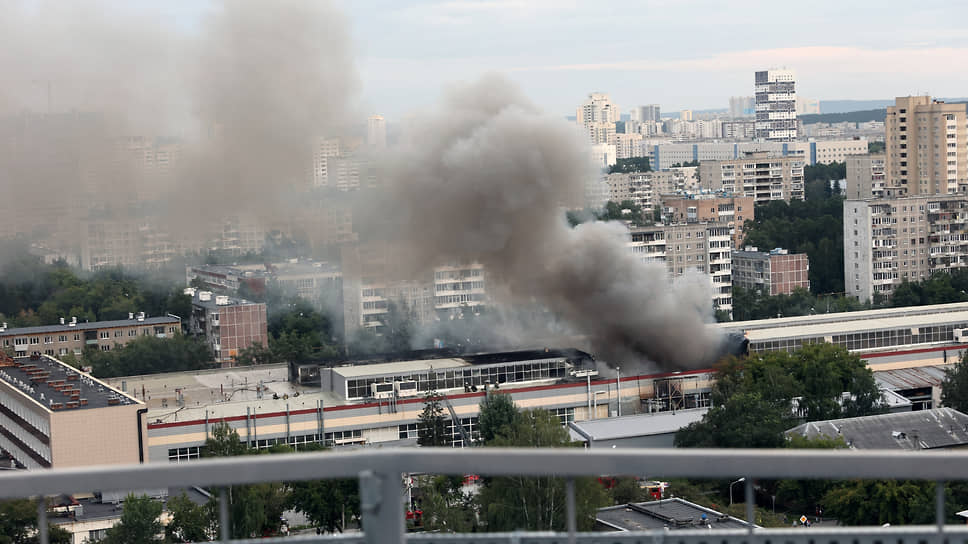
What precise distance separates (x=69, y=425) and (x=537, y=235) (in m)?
8.27

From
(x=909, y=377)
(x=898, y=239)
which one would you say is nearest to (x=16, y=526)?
(x=909, y=377)

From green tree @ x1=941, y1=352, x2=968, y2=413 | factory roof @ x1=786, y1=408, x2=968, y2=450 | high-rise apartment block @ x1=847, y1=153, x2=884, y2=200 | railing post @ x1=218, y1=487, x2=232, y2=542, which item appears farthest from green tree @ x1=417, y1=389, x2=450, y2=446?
high-rise apartment block @ x1=847, y1=153, x2=884, y2=200

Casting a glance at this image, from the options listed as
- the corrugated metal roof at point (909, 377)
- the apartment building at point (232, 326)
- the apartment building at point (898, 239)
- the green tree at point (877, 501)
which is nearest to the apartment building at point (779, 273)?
the apartment building at point (898, 239)

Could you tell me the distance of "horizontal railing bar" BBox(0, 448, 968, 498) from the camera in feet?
6.64

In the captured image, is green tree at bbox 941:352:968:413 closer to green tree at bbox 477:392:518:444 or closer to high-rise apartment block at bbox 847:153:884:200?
green tree at bbox 477:392:518:444

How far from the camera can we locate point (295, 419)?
671 inches

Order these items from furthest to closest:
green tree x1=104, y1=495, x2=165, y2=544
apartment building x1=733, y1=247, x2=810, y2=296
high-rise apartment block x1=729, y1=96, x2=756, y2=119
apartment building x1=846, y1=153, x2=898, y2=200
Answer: high-rise apartment block x1=729, y1=96, x2=756, y2=119 → apartment building x1=846, y1=153, x2=898, y2=200 → apartment building x1=733, y1=247, x2=810, y2=296 → green tree x1=104, y1=495, x2=165, y2=544

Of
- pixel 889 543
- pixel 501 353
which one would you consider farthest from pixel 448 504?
pixel 501 353

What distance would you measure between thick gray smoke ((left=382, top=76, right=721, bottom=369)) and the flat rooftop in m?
5.82

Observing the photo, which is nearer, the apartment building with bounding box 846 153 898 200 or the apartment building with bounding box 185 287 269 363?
the apartment building with bounding box 185 287 269 363

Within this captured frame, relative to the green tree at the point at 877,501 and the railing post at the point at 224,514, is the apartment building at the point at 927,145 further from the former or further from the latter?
the railing post at the point at 224,514

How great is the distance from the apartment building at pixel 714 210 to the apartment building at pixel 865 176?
24.1ft

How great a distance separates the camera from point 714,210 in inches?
1646

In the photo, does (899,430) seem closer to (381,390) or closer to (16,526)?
(381,390)
